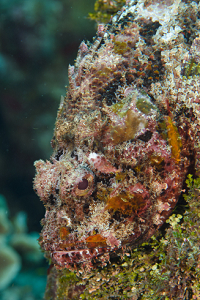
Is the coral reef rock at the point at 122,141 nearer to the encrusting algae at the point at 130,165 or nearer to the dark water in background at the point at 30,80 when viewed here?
the encrusting algae at the point at 130,165

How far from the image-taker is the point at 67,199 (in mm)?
2553

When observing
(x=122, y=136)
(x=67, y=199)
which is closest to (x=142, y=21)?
(x=122, y=136)

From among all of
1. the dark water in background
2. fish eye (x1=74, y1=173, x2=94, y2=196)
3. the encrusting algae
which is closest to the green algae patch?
the dark water in background

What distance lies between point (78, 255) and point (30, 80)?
705 centimetres

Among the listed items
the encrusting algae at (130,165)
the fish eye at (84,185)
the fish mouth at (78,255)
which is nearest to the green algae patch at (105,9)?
the encrusting algae at (130,165)

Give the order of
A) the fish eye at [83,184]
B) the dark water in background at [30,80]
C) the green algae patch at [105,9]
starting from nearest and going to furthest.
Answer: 1. the fish eye at [83,184]
2. the green algae patch at [105,9]
3. the dark water in background at [30,80]

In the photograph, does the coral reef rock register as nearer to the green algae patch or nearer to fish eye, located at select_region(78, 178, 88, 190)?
fish eye, located at select_region(78, 178, 88, 190)

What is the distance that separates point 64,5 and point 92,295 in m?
8.51

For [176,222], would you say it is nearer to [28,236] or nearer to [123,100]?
[123,100]

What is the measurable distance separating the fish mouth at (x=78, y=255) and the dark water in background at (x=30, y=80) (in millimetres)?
6041

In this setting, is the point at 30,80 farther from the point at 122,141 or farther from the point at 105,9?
the point at 122,141

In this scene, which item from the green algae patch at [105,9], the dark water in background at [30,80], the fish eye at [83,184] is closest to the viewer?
the fish eye at [83,184]

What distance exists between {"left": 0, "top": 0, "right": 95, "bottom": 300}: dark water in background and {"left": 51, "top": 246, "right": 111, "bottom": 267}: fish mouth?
6.04 meters

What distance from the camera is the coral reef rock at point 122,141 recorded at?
2541 mm
